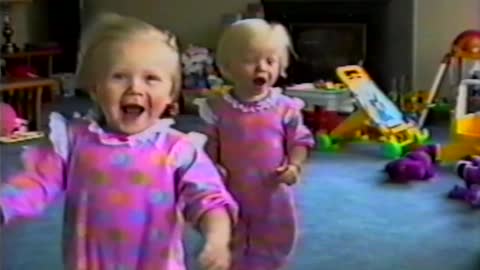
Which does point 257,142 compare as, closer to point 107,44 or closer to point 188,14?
point 107,44

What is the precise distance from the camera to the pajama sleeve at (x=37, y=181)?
1068 millimetres

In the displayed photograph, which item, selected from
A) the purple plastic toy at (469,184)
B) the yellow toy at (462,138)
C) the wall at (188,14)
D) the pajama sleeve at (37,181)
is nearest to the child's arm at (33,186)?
the pajama sleeve at (37,181)

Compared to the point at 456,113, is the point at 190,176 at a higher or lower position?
higher

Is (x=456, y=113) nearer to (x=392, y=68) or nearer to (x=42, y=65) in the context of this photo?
(x=392, y=68)

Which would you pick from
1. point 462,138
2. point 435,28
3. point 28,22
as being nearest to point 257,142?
point 462,138

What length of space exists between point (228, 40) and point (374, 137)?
7.43ft

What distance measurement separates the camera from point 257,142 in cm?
179

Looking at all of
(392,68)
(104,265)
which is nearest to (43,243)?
(104,265)

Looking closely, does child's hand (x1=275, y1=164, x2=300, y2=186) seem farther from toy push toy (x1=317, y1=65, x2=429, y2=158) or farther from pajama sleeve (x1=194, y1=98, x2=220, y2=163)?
toy push toy (x1=317, y1=65, x2=429, y2=158)

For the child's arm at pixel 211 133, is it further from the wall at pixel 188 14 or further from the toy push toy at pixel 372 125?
the wall at pixel 188 14

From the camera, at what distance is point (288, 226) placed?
1799mm

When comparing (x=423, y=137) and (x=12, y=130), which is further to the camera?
(x=12, y=130)

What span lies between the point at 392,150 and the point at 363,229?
1.10 m

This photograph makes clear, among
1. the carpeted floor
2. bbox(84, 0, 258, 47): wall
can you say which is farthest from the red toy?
bbox(84, 0, 258, 47): wall
